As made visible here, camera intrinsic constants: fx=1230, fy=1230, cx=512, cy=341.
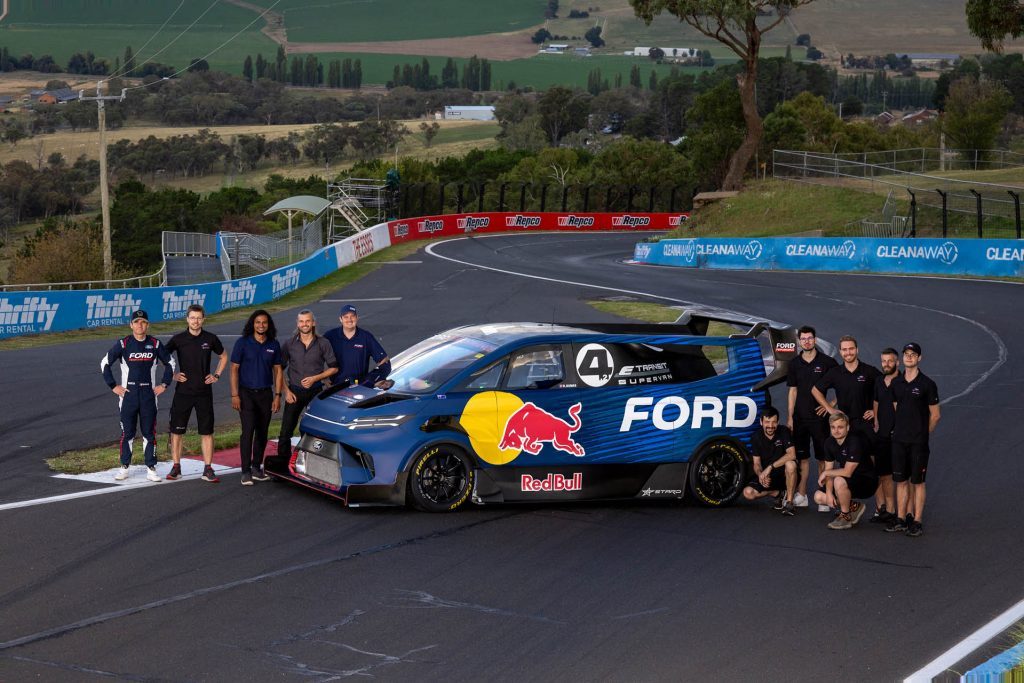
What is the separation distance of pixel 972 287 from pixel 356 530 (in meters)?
28.3

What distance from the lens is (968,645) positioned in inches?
329

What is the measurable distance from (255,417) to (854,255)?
33636mm

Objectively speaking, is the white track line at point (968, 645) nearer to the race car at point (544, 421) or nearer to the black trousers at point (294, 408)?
A: the race car at point (544, 421)

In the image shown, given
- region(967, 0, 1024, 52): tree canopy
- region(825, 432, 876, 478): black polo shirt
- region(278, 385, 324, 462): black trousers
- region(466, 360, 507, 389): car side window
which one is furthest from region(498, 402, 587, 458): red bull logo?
region(967, 0, 1024, 52): tree canopy

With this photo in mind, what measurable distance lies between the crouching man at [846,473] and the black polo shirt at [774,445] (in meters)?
0.46

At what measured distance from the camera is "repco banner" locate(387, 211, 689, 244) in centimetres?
6688

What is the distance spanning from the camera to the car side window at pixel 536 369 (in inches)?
466

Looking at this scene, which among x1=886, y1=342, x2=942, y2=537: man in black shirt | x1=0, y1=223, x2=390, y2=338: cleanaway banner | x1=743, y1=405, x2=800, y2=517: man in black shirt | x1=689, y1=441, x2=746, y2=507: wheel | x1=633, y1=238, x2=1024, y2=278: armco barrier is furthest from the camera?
x1=633, y1=238, x2=1024, y2=278: armco barrier

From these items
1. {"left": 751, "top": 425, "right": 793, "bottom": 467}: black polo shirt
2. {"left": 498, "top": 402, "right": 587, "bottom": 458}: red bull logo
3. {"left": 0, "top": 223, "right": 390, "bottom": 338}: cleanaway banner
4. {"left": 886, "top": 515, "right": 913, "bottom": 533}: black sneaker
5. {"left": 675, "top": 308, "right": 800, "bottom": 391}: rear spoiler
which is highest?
{"left": 675, "top": 308, "right": 800, "bottom": 391}: rear spoiler

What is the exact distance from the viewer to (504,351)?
11.9 meters

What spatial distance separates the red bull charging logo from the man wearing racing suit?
3331 mm

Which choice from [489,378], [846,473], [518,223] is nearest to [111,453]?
[489,378]

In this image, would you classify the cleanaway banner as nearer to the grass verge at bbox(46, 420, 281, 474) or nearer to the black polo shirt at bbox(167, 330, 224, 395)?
the grass verge at bbox(46, 420, 281, 474)

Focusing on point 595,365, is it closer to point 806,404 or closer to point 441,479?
point 441,479
